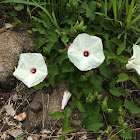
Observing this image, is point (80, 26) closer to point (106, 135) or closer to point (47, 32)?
point (47, 32)

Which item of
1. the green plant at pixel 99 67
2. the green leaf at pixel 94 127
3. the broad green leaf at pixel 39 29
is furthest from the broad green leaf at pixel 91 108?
the broad green leaf at pixel 39 29

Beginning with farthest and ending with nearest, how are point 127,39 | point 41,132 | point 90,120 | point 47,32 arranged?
point 127,39, point 47,32, point 41,132, point 90,120

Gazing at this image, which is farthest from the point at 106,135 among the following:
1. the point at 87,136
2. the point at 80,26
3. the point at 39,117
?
the point at 80,26

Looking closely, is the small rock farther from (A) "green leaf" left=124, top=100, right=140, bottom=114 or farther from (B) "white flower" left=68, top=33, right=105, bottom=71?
(A) "green leaf" left=124, top=100, right=140, bottom=114

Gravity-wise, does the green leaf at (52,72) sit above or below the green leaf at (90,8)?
below

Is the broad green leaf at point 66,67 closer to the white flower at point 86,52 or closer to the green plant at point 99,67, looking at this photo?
the green plant at point 99,67
